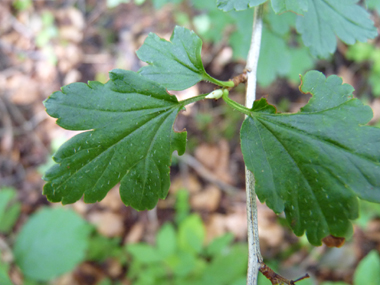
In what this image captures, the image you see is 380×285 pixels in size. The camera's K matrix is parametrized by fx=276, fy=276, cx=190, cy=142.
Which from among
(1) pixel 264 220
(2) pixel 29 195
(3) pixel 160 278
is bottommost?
(1) pixel 264 220

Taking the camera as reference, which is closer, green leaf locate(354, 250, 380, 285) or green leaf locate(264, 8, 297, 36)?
green leaf locate(264, 8, 297, 36)

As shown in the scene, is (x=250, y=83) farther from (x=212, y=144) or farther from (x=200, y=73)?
(x=212, y=144)

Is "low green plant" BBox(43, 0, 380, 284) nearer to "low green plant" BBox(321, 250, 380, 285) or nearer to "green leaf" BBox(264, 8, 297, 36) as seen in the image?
"green leaf" BBox(264, 8, 297, 36)

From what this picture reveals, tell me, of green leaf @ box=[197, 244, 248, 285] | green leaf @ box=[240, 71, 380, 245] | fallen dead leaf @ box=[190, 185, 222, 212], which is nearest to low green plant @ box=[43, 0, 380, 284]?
green leaf @ box=[240, 71, 380, 245]

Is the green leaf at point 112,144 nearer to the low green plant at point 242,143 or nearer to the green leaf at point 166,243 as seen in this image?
the low green plant at point 242,143

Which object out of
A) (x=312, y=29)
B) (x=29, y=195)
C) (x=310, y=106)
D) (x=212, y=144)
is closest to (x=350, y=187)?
(x=310, y=106)

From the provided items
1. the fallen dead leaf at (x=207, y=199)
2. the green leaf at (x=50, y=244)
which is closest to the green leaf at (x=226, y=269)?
the fallen dead leaf at (x=207, y=199)
